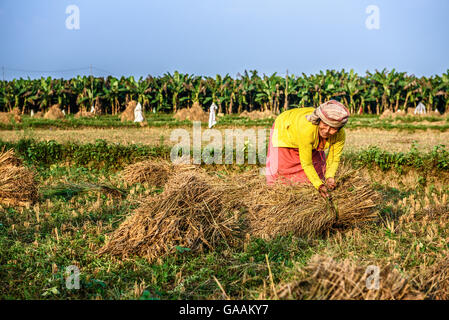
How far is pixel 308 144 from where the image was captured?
3.65m

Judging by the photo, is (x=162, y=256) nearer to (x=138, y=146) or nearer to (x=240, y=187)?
Result: (x=240, y=187)

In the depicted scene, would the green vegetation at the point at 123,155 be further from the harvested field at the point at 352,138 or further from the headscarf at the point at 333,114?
the headscarf at the point at 333,114

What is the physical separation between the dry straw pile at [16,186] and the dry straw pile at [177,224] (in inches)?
79.2

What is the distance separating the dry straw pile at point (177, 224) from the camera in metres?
3.27

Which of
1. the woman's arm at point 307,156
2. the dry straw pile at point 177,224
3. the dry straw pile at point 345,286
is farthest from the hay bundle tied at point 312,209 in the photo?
the dry straw pile at point 345,286

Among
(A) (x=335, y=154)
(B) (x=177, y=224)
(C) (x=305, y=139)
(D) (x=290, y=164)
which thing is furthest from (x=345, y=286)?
(D) (x=290, y=164)

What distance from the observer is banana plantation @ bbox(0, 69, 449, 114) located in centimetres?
2383

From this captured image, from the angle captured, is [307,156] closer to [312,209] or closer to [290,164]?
[312,209]

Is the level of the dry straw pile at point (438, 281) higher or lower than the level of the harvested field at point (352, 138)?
lower

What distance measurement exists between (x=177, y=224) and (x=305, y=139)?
1.38 meters

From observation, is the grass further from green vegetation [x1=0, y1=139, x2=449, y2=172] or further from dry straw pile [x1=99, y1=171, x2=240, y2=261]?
green vegetation [x1=0, y1=139, x2=449, y2=172]

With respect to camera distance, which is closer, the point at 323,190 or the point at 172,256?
the point at 172,256

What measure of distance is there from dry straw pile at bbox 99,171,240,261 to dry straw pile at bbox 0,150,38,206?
2011 millimetres

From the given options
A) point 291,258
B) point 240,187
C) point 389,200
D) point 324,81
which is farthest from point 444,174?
point 324,81
